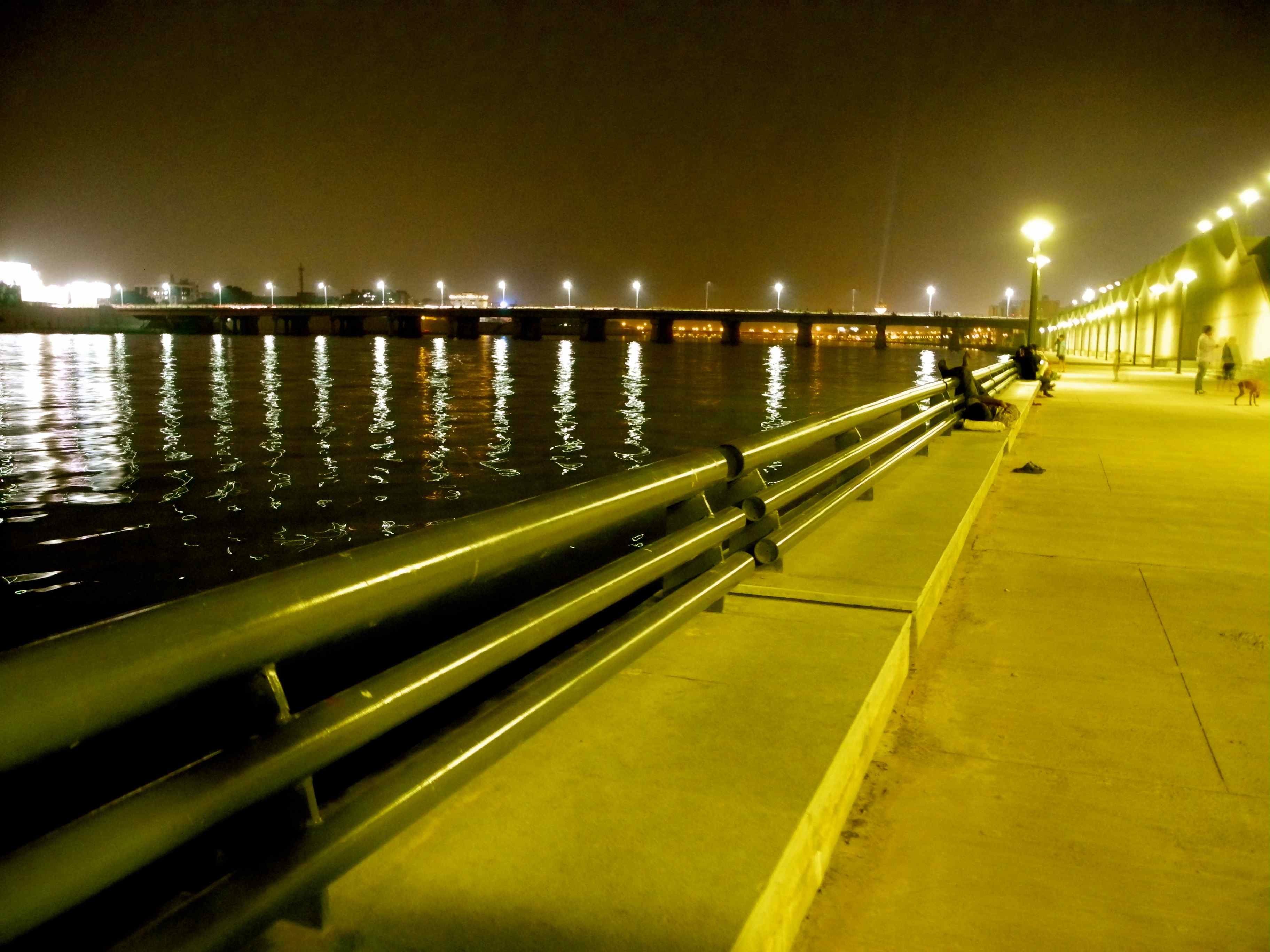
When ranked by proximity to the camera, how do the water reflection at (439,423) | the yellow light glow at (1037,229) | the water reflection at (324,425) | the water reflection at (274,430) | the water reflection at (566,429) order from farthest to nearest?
the yellow light glow at (1037,229) < the water reflection at (566,429) < the water reflection at (439,423) < the water reflection at (324,425) < the water reflection at (274,430)

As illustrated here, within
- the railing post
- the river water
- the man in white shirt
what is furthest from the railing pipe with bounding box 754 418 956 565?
the man in white shirt

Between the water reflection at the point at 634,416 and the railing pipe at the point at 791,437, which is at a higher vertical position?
the railing pipe at the point at 791,437

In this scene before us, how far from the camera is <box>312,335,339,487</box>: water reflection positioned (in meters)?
15.5

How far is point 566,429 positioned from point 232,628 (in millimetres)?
21115

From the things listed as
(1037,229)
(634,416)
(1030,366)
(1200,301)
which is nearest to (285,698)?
(634,416)

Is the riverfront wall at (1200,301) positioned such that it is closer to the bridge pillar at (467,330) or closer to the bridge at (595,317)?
the bridge at (595,317)

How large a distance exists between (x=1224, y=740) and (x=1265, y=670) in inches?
39.4

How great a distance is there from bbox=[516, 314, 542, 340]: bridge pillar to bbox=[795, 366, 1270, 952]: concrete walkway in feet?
471

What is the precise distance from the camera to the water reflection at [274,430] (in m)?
14.8

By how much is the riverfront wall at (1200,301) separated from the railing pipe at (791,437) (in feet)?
103

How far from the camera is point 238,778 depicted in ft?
5.77

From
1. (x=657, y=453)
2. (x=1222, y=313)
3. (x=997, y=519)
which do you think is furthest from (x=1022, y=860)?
(x=1222, y=313)

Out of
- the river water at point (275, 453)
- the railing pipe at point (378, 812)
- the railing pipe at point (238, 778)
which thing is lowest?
the river water at point (275, 453)

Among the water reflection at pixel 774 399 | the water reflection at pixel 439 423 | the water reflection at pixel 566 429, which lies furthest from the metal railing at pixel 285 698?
the water reflection at pixel 566 429
